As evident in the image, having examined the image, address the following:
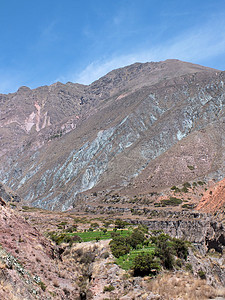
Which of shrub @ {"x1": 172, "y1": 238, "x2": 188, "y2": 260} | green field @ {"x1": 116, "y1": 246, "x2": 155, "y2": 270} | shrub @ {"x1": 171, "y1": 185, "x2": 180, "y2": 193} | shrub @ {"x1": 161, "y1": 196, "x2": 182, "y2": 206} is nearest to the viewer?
green field @ {"x1": 116, "y1": 246, "x2": 155, "y2": 270}

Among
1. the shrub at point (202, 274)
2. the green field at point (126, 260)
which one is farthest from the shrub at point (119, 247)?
the shrub at point (202, 274)

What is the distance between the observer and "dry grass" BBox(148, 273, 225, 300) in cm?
1001

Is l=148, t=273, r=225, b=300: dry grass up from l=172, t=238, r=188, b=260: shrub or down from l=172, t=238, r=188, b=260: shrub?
up

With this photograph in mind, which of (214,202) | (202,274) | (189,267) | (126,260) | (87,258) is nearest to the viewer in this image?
(202,274)

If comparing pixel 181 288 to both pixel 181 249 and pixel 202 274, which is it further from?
pixel 181 249

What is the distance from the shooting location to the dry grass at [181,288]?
32.8 ft

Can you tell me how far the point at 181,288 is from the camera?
12.1 m

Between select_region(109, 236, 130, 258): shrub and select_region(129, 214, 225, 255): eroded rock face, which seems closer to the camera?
select_region(109, 236, 130, 258): shrub

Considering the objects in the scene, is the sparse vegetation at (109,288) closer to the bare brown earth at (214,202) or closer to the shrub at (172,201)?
the bare brown earth at (214,202)

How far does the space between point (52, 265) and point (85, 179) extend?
273ft

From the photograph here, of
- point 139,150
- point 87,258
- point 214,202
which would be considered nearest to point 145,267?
point 87,258

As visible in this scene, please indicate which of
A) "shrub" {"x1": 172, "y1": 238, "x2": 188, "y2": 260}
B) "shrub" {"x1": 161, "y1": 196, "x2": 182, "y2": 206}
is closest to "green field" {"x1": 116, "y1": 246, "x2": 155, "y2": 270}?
"shrub" {"x1": 172, "y1": 238, "x2": 188, "y2": 260}

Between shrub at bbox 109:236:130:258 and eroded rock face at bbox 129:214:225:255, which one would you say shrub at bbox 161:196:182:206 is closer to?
eroded rock face at bbox 129:214:225:255

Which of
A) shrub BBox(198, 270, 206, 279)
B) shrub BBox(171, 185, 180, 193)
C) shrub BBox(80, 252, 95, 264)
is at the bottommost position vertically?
shrub BBox(171, 185, 180, 193)
